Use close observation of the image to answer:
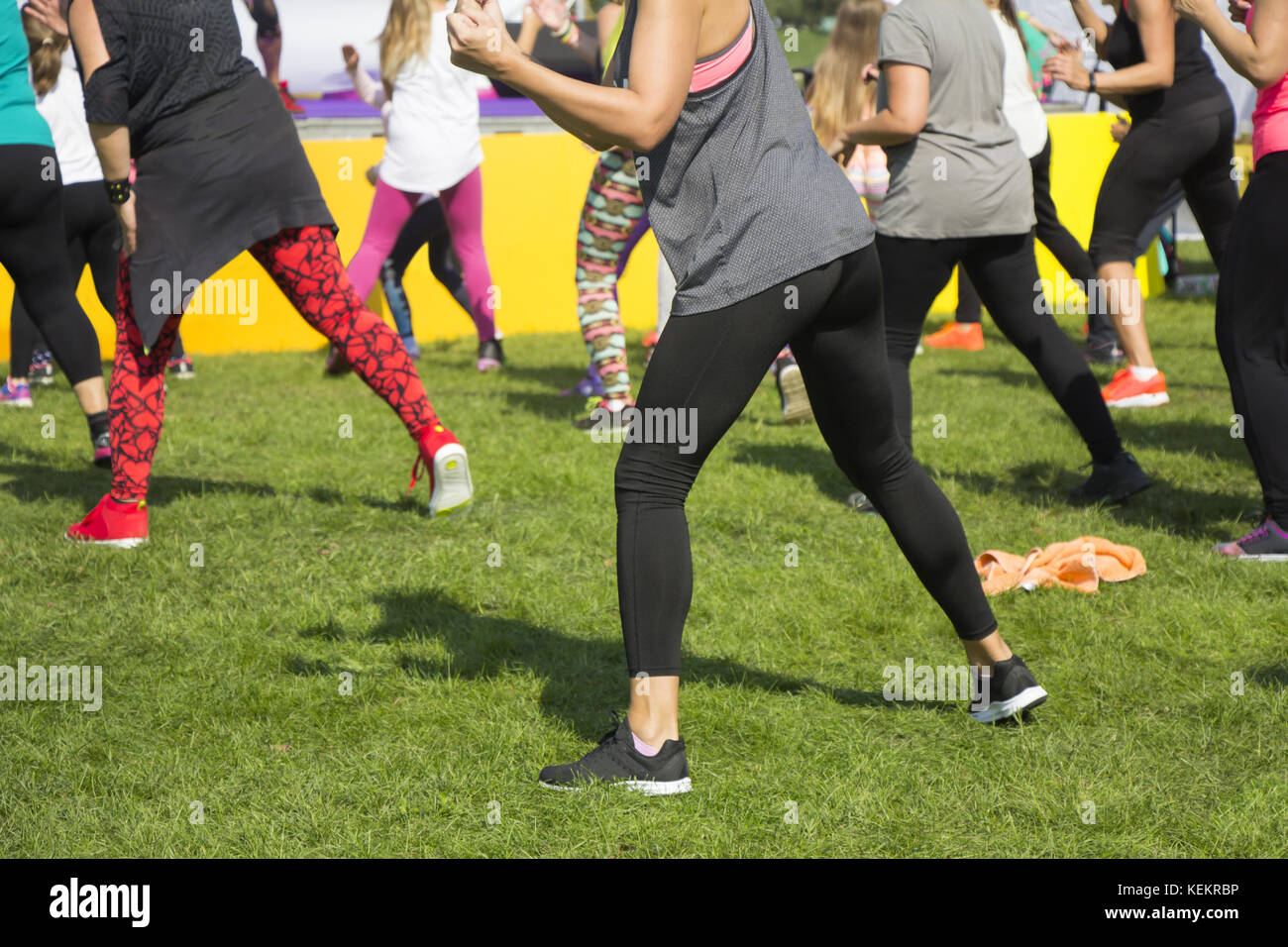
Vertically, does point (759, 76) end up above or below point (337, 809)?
above

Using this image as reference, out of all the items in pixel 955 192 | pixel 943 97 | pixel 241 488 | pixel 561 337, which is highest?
pixel 943 97

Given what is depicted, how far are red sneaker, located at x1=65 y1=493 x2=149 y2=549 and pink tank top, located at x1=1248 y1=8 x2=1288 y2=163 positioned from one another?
3869 mm

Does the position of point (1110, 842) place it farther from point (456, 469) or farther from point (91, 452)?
point (91, 452)

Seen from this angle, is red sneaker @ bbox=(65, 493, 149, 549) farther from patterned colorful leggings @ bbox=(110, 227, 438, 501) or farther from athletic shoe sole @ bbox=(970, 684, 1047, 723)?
athletic shoe sole @ bbox=(970, 684, 1047, 723)

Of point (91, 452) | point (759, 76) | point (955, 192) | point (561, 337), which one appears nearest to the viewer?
point (759, 76)

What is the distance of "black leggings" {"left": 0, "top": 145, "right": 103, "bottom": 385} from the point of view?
16.7ft

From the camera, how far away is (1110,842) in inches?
102

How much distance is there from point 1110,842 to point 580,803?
104 cm

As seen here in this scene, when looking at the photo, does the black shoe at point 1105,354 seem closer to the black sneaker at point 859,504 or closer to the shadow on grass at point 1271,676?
the black sneaker at point 859,504

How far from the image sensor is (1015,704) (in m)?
3.10

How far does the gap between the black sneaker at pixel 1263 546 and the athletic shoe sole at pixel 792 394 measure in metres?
2.40

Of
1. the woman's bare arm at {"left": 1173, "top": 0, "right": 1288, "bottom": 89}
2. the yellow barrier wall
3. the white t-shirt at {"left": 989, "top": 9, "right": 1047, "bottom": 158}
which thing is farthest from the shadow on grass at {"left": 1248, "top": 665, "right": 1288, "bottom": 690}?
the yellow barrier wall
